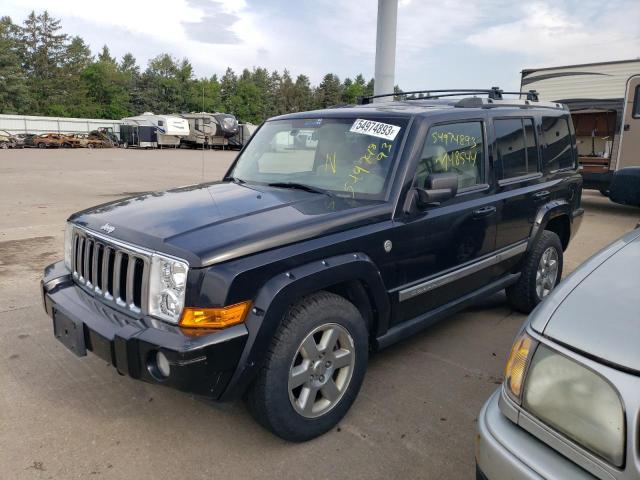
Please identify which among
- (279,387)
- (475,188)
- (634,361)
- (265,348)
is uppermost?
(475,188)

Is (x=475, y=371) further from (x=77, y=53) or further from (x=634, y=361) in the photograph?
(x=77, y=53)

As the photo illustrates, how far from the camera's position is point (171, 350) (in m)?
2.26

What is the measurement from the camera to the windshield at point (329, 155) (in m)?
3.31

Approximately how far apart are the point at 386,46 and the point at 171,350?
898 centimetres

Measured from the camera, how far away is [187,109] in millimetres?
82312

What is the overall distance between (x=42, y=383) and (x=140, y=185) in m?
12.7

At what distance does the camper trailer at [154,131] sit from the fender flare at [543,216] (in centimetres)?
4537

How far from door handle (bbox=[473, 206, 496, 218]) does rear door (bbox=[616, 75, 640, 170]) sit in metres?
8.07

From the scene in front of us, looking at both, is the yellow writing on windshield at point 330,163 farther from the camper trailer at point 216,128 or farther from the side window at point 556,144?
the camper trailer at point 216,128

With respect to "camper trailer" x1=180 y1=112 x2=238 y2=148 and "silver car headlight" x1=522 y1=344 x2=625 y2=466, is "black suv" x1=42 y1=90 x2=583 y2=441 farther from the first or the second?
"camper trailer" x1=180 y1=112 x2=238 y2=148

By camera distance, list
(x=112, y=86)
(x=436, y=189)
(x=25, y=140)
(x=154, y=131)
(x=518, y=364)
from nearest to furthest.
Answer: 1. (x=518, y=364)
2. (x=436, y=189)
3. (x=25, y=140)
4. (x=154, y=131)
5. (x=112, y=86)

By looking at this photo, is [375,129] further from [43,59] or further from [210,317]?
[43,59]

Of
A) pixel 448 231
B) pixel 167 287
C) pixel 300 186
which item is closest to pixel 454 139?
pixel 448 231

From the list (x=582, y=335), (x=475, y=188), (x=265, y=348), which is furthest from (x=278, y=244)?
(x=475, y=188)
